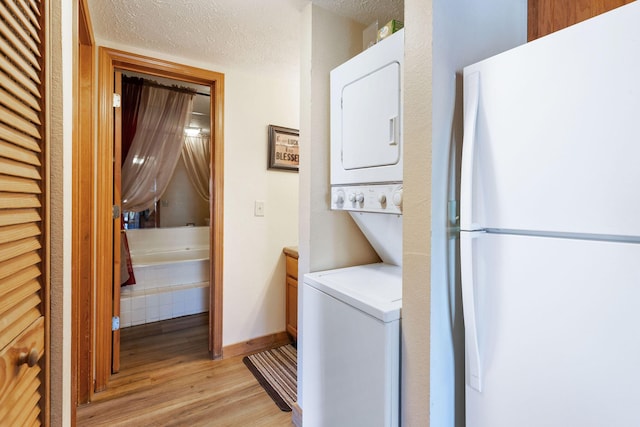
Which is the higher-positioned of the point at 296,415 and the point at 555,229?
the point at 555,229

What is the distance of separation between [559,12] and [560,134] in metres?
0.64

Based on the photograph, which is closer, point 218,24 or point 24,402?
point 24,402

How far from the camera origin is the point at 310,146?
5.33 ft

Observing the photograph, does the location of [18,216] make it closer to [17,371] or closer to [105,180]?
[17,371]

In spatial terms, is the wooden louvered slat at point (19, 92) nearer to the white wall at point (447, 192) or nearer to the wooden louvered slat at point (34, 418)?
the wooden louvered slat at point (34, 418)

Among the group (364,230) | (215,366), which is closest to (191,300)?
(215,366)

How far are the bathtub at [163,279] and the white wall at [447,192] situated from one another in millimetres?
2885

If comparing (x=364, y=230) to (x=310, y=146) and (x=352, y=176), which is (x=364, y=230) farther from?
(x=310, y=146)

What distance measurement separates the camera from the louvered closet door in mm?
605

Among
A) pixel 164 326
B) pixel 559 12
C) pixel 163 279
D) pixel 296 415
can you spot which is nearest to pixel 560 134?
pixel 559 12

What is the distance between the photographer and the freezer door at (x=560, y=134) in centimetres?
63

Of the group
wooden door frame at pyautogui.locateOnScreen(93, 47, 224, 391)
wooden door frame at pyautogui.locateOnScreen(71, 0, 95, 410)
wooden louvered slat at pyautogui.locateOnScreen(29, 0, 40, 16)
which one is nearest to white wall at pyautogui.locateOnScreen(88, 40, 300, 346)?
wooden door frame at pyautogui.locateOnScreen(93, 47, 224, 391)

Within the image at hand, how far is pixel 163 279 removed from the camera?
319cm

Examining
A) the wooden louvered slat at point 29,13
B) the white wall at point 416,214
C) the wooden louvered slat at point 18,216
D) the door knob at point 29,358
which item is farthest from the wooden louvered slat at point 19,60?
the white wall at point 416,214
